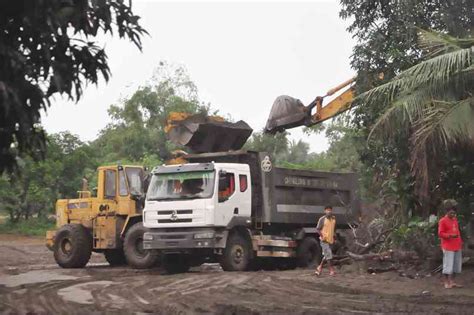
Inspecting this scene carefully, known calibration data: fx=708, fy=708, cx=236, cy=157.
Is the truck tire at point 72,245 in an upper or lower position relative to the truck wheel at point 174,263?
upper

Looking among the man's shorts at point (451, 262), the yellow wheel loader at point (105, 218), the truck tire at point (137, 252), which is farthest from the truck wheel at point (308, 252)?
the man's shorts at point (451, 262)

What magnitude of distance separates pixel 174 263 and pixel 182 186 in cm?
257

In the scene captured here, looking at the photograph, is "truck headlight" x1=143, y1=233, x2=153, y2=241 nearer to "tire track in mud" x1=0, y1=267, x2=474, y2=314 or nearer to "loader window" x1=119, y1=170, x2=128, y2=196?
"tire track in mud" x1=0, y1=267, x2=474, y2=314

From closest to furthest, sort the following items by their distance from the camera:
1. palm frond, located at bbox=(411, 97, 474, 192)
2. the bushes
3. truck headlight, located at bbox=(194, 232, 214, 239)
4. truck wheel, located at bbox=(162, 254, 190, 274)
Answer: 1. palm frond, located at bbox=(411, 97, 474, 192)
2. the bushes
3. truck headlight, located at bbox=(194, 232, 214, 239)
4. truck wheel, located at bbox=(162, 254, 190, 274)

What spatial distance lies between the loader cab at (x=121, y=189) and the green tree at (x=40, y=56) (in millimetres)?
13395

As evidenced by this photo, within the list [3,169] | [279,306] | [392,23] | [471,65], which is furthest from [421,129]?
[3,169]

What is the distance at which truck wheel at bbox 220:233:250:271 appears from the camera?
17.8 metres

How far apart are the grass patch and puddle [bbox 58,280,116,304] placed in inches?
1122

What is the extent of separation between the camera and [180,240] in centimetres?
1730

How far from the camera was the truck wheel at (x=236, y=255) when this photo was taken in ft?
58.5

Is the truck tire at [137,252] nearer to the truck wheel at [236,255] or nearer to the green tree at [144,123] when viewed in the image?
the truck wheel at [236,255]

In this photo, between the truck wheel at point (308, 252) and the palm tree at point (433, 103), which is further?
the truck wheel at point (308, 252)

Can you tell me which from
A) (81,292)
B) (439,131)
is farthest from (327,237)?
(81,292)

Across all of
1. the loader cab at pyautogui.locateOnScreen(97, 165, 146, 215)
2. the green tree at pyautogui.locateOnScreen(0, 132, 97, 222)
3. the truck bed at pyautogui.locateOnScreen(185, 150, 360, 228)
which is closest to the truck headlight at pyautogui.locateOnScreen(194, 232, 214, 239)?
the truck bed at pyautogui.locateOnScreen(185, 150, 360, 228)
